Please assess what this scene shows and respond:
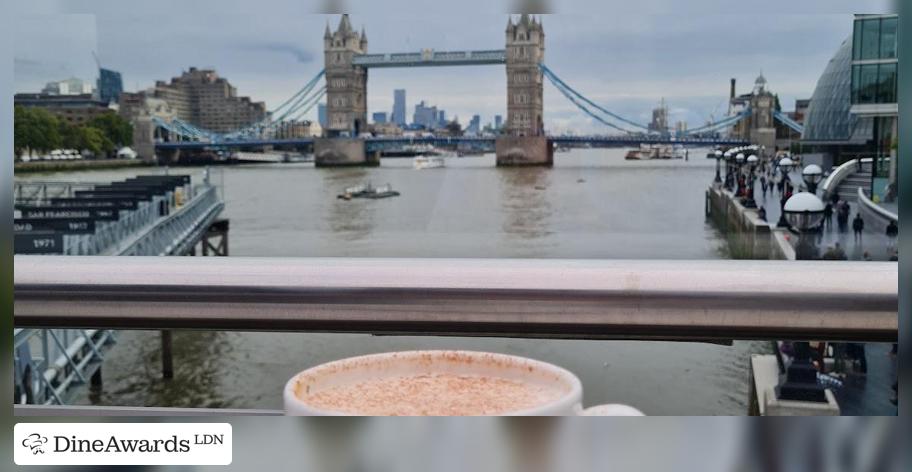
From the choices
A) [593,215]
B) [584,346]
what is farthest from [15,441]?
[593,215]

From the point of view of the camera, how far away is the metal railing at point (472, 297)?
42cm

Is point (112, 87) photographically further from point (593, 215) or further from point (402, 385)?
point (593, 215)

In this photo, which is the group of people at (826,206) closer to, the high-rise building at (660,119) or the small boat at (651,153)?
the small boat at (651,153)

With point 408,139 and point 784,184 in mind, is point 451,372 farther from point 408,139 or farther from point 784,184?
point 408,139

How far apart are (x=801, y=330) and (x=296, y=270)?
224mm

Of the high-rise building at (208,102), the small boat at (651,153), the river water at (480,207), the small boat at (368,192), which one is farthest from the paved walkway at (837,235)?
the small boat at (368,192)

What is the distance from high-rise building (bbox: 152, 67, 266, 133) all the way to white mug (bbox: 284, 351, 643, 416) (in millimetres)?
9433

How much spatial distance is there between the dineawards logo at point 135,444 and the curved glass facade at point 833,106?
22.0 feet

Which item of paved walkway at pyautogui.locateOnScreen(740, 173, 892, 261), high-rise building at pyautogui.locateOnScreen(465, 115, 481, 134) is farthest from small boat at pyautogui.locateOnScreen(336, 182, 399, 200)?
paved walkway at pyautogui.locateOnScreen(740, 173, 892, 261)

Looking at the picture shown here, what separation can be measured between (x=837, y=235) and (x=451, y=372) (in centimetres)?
618

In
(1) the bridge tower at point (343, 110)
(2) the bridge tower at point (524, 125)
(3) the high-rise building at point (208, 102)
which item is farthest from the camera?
(3) the high-rise building at point (208, 102)

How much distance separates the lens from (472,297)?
1.42 ft

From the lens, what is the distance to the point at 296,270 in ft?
1.46

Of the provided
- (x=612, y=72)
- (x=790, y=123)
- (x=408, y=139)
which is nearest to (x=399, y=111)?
(x=408, y=139)
